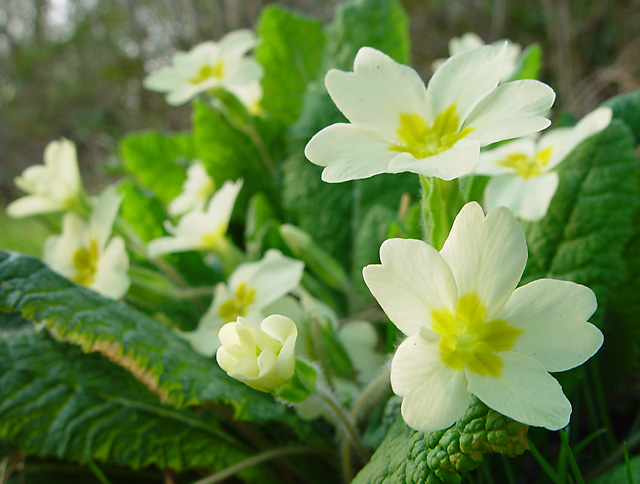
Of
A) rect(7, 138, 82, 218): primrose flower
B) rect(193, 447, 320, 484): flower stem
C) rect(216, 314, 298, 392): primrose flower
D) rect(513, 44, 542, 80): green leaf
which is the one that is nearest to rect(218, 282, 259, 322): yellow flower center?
rect(193, 447, 320, 484): flower stem

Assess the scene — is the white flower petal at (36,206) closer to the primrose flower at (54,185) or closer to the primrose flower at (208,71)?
the primrose flower at (54,185)

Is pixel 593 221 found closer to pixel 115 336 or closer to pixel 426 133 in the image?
pixel 426 133

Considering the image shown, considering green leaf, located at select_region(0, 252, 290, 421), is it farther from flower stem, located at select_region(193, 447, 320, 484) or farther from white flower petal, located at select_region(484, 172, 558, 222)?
white flower petal, located at select_region(484, 172, 558, 222)

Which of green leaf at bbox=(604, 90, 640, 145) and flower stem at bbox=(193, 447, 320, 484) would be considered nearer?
flower stem at bbox=(193, 447, 320, 484)

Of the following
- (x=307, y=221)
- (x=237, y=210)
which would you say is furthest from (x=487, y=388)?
(x=237, y=210)

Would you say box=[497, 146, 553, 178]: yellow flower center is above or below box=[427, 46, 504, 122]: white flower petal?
below

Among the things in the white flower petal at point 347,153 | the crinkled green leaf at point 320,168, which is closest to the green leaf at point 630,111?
the crinkled green leaf at point 320,168

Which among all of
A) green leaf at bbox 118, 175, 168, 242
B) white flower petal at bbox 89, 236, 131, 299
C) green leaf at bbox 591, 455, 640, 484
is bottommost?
green leaf at bbox 591, 455, 640, 484
